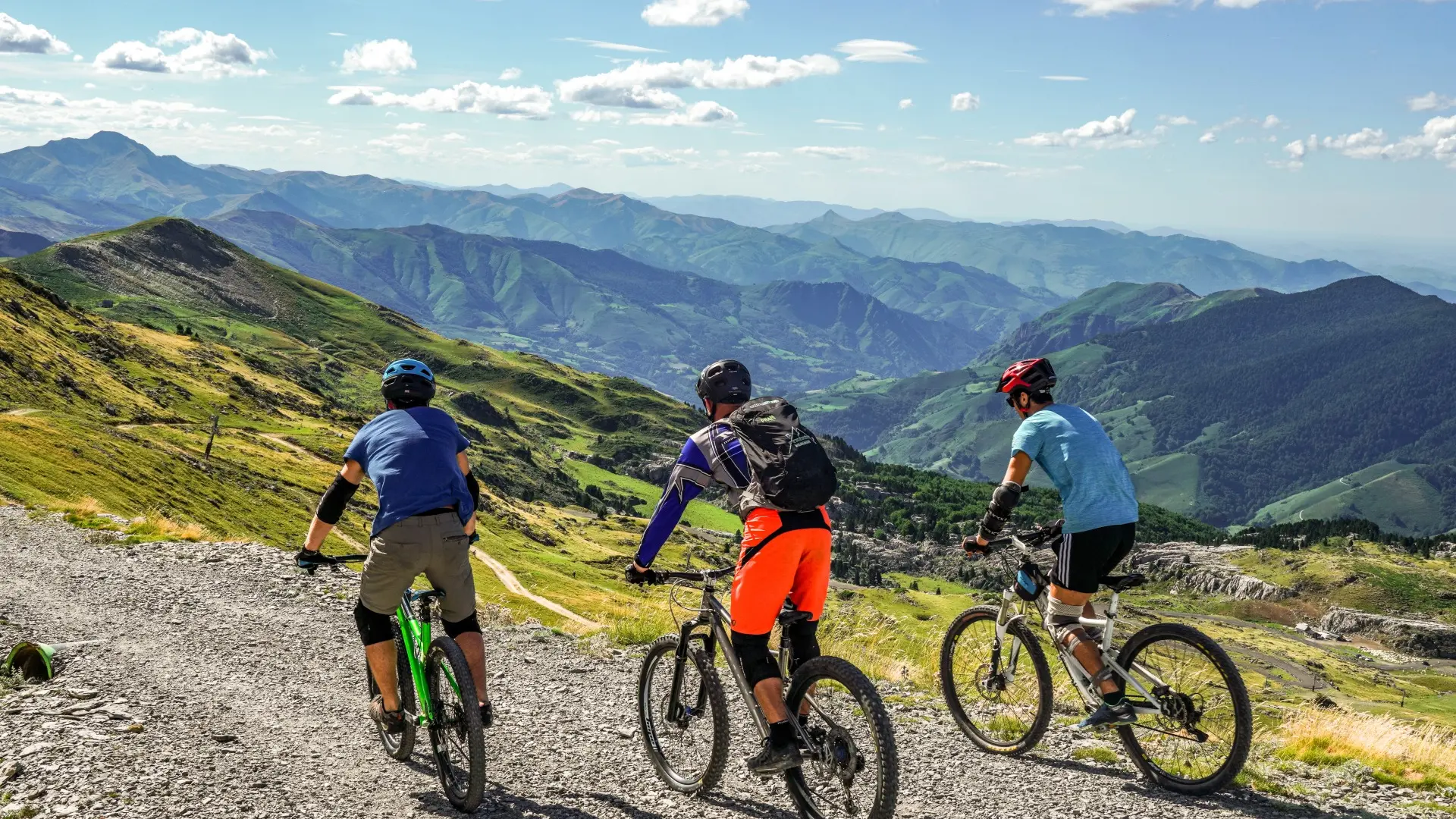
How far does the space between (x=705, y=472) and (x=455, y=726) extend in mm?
3551

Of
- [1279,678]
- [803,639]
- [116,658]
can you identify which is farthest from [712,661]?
[1279,678]

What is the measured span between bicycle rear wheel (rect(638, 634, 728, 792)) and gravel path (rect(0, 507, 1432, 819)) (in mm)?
251

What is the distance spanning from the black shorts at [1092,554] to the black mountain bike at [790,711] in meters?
3.06

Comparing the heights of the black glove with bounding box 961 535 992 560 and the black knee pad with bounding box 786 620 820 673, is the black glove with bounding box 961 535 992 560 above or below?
above

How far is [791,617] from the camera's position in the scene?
848 centimetres

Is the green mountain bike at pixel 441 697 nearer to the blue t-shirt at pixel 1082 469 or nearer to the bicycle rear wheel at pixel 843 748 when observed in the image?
the bicycle rear wheel at pixel 843 748

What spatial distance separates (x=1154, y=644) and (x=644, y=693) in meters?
5.37

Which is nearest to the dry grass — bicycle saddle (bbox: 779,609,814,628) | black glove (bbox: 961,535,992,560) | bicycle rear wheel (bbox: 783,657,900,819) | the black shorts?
the black shorts

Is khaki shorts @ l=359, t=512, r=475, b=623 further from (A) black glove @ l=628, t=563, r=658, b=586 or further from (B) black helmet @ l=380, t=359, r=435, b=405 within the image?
(A) black glove @ l=628, t=563, r=658, b=586

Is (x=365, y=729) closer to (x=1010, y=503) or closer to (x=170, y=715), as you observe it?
(x=170, y=715)

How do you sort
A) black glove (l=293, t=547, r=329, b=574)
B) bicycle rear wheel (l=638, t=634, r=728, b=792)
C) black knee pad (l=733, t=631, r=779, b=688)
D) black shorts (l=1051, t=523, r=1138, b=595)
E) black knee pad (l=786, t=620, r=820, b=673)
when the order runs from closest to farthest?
black knee pad (l=733, t=631, r=779, b=688)
black knee pad (l=786, t=620, r=820, b=673)
bicycle rear wheel (l=638, t=634, r=728, b=792)
black glove (l=293, t=547, r=329, b=574)
black shorts (l=1051, t=523, r=1138, b=595)

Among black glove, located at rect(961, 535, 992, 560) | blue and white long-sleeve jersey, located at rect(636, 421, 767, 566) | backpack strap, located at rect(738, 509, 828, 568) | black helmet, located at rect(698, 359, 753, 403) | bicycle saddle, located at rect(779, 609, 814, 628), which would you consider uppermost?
black helmet, located at rect(698, 359, 753, 403)

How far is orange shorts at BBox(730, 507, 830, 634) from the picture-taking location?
8.09 meters

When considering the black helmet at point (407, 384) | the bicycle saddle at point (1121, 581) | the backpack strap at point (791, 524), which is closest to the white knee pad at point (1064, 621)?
the bicycle saddle at point (1121, 581)
